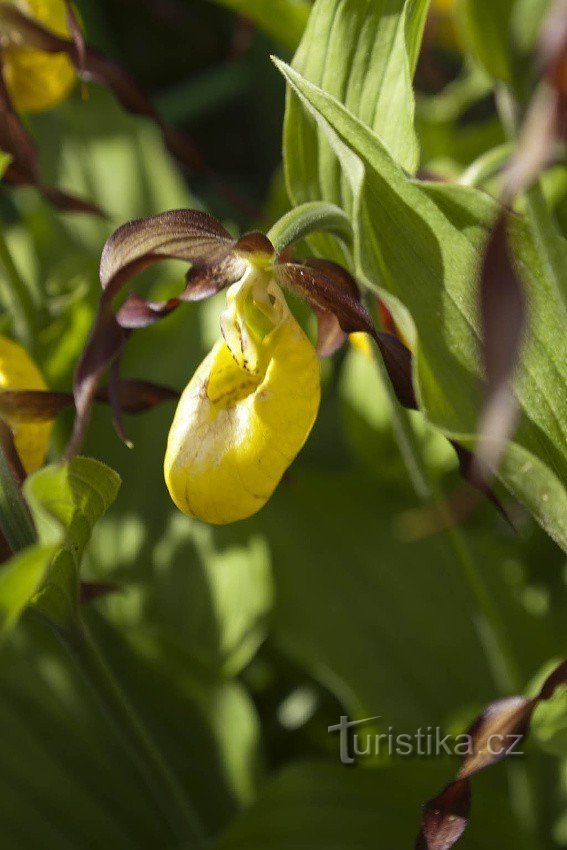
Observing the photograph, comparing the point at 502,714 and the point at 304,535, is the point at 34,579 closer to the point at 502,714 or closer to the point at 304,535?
the point at 502,714

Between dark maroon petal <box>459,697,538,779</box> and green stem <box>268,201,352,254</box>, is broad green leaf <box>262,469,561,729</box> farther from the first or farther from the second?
green stem <box>268,201,352,254</box>

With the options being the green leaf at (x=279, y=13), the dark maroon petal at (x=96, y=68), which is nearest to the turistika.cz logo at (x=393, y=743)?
the dark maroon petal at (x=96, y=68)

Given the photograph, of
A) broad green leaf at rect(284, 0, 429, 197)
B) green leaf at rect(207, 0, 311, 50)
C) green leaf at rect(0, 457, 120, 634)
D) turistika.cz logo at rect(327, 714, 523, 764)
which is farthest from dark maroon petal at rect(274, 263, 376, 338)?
turistika.cz logo at rect(327, 714, 523, 764)

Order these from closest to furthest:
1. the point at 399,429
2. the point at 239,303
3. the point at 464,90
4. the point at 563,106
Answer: the point at 563,106, the point at 239,303, the point at 399,429, the point at 464,90

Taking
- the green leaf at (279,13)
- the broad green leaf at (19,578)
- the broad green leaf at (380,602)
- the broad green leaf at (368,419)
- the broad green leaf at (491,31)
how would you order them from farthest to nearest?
the broad green leaf at (368,419) < the broad green leaf at (380,602) < the green leaf at (279,13) < the broad green leaf at (491,31) < the broad green leaf at (19,578)

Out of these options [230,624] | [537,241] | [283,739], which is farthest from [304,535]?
[537,241]

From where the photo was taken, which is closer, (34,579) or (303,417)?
(34,579)

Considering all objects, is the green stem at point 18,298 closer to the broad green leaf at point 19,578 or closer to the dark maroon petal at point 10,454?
the dark maroon petal at point 10,454
